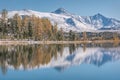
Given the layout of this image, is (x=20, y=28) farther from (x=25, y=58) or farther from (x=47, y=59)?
Answer: (x=47, y=59)

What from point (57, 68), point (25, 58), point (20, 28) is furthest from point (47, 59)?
point (20, 28)

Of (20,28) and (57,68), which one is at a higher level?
(20,28)

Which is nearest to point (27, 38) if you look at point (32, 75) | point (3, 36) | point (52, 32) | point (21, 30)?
point (21, 30)

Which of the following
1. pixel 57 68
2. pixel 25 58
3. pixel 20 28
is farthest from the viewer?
pixel 20 28

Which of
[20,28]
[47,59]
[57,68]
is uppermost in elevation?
[20,28]

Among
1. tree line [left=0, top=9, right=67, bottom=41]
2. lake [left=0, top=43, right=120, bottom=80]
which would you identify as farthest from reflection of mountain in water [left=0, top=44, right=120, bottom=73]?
tree line [left=0, top=9, right=67, bottom=41]

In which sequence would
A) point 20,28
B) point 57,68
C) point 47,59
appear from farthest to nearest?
point 20,28 → point 47,59 → point 57,68

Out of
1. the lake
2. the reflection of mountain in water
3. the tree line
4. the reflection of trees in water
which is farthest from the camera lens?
the tree line

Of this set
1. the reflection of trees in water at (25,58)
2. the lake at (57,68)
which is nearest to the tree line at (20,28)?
the reflection of trees in water at (25,58)

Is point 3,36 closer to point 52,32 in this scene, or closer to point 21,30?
point 21,30

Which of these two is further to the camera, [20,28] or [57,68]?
[20,28]

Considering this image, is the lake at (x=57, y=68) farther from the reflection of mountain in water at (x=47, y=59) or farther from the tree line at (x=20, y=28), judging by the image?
the tree line at (x=20, y=28)

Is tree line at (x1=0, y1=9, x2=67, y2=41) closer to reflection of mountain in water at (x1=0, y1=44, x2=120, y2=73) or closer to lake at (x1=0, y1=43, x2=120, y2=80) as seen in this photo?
reflection of mountain in water at (x1=0, y1=44, x2=120, y2=73)

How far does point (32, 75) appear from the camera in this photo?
22359 millimetres
